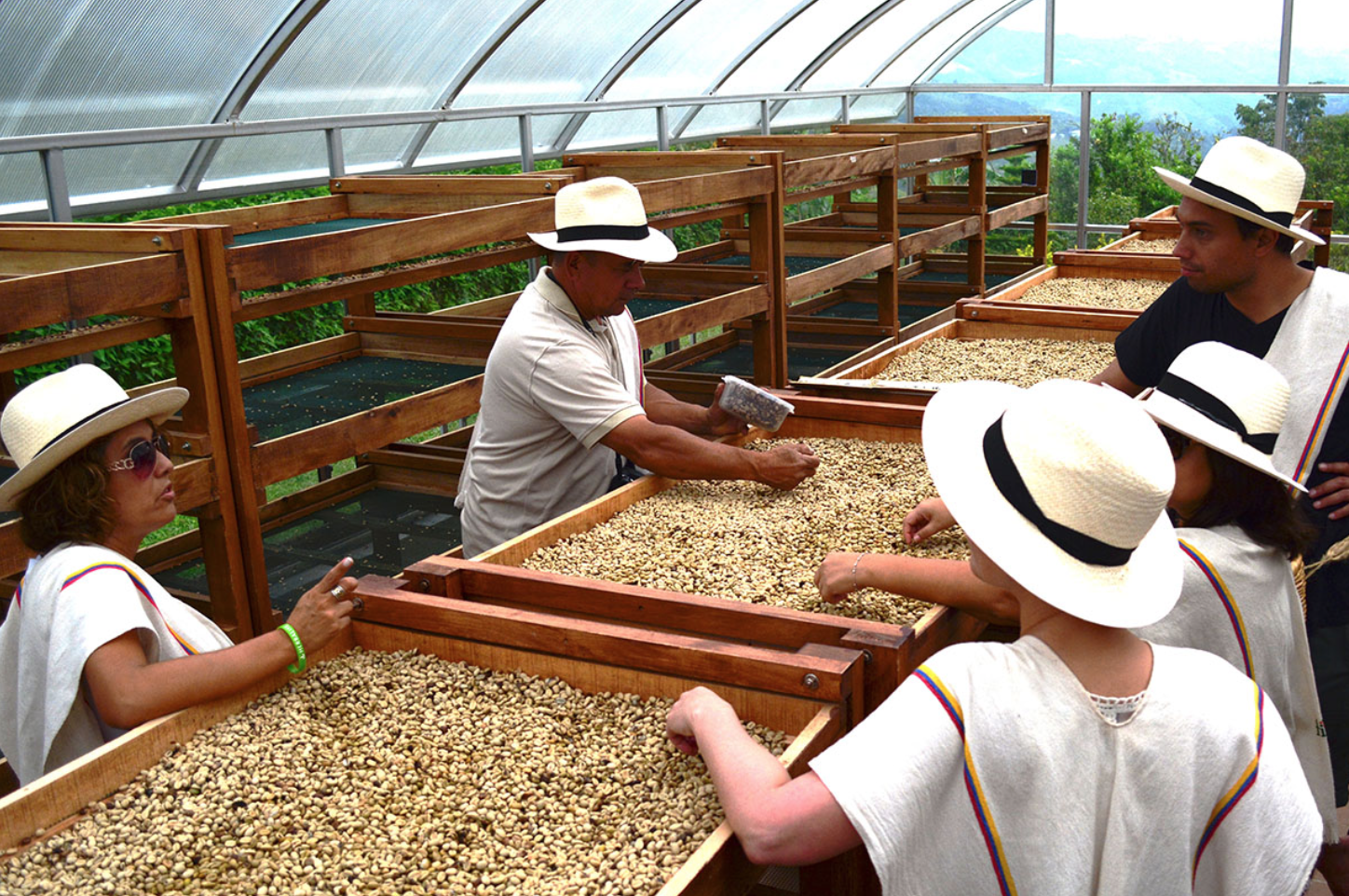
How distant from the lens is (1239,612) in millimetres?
1772

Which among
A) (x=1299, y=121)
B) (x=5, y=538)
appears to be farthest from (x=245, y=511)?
(x=1299, y=121)

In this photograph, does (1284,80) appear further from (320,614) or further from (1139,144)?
(320,614)

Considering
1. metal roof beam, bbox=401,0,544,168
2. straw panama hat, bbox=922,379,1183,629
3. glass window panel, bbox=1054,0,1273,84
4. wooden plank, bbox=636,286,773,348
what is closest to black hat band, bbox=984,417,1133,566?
straw panama hat, bbox=922,379,1183,629

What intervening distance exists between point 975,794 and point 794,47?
36.0 ft

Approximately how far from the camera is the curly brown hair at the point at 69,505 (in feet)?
6.31

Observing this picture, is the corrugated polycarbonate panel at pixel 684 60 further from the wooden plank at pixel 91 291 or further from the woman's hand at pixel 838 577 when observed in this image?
the woman's hand at pixel 838 577

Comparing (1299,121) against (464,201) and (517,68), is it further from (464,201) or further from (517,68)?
(464,201)

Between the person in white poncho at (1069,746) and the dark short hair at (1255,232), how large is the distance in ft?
5.06

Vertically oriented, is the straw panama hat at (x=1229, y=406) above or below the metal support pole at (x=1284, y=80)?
below

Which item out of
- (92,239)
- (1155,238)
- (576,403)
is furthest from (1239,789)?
(1155,238)

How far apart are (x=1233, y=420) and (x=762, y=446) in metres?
1.62

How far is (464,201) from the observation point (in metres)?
4.24

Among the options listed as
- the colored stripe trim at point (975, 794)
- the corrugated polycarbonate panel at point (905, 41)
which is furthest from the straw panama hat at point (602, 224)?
the corrugated polycarbonate panel at point (905, 41)

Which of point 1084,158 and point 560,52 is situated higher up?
point 560,52
